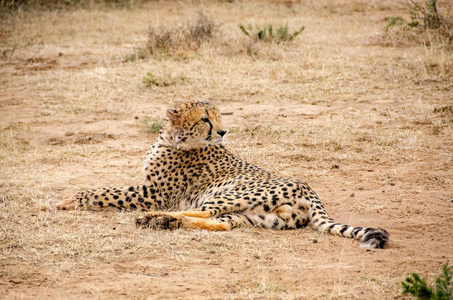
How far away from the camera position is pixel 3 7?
42.4 feet

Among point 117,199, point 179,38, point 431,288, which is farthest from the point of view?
point 179,38

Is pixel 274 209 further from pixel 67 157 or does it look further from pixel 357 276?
pixel 67 157

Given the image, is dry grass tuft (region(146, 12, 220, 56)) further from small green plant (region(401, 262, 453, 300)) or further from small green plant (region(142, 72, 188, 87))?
small green plant (region(401, 262, 453, 300))

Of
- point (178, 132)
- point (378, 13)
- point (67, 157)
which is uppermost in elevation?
point (378, 13)

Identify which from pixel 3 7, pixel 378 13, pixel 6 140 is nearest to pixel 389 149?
pixel 6 140

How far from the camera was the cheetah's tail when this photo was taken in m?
3.58

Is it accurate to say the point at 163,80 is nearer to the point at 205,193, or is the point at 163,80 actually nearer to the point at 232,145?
the point at 232,145

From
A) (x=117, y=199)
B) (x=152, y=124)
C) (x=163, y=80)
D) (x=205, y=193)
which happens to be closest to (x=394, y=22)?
(x=163, y=80)

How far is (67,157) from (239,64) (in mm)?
3687

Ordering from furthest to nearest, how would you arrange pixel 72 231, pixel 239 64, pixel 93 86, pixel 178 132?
pixel 239 64, pixel 93 86, pixel 178 132, pixel 72 231

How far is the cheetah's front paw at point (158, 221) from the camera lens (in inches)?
150

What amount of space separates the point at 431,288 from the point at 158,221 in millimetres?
1863

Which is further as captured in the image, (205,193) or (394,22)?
(394,22)

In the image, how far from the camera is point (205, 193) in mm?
4449
